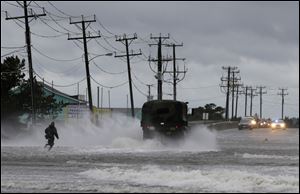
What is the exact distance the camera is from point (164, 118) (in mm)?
34219

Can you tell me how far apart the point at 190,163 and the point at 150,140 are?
10.8 m

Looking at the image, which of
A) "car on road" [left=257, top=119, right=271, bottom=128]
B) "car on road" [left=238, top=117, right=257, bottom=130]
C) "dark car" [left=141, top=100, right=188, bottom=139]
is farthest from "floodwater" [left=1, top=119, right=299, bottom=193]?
"car on road" [left=257, top=119, right=271, bottom=128]

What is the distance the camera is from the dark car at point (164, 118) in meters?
33.8

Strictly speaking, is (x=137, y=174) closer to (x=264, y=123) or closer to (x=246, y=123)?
(x=246, y=123)

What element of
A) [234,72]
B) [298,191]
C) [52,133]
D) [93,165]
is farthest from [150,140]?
[234,72]

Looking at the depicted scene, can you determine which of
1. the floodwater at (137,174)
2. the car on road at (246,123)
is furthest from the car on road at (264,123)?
the floodwater at (137,174)

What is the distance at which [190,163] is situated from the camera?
23047mm

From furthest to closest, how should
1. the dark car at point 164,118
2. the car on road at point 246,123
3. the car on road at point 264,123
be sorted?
1. the car on road at point 264,123
2. the car on road at point 246,123
3. the dark car at point 164,118

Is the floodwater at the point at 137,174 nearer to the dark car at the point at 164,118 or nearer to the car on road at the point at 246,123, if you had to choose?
the dark car at the point at 164,118

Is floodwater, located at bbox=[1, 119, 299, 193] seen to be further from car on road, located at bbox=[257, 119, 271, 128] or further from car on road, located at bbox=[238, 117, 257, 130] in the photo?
car on road, located at bbox=[257, 119, 271, 128]

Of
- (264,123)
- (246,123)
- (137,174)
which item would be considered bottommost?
(264,123)

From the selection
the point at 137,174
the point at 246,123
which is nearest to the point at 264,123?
the point at 246,123

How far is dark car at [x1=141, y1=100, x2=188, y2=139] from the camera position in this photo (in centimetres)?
3378

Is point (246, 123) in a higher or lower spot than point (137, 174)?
lower
